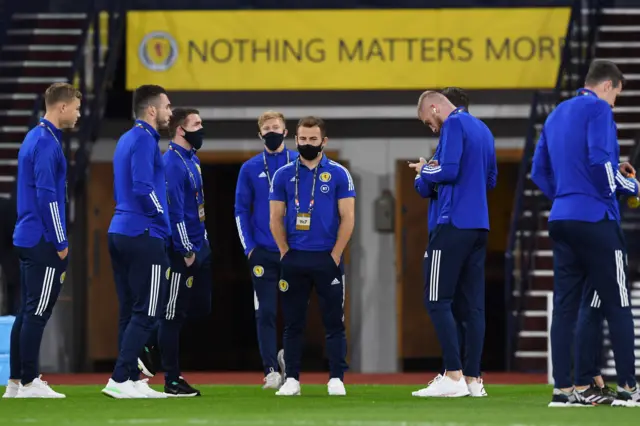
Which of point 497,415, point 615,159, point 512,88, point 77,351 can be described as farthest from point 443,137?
point 77,351

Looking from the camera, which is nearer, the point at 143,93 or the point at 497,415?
the point at 497,415

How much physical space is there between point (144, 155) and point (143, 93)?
494 millimetres

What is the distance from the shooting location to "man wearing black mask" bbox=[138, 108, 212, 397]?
37.0ft

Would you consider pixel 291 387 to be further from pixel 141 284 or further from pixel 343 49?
pixel 343 49

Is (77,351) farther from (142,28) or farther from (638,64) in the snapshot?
(638,64)

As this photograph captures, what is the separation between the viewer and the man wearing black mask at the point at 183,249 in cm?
1127

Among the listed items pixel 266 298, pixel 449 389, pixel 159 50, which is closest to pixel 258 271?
pixel 266 298

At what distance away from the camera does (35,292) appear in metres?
10.8

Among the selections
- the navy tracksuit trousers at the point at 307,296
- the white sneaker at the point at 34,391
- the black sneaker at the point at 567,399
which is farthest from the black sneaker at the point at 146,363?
the black sneaker at the point at 567,399

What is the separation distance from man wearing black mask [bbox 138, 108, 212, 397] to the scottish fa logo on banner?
636 centimetres

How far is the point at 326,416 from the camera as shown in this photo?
8.92 meters

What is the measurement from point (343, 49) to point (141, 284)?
26.4 feet

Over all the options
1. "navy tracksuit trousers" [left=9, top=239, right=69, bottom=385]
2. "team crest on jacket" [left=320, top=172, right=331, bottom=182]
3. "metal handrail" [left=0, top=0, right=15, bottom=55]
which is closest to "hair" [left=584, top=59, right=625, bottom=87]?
"team crest on jacket" [left=320, top=172, right=331, bottom=182]

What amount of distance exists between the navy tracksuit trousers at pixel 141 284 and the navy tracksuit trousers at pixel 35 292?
1.67ft
